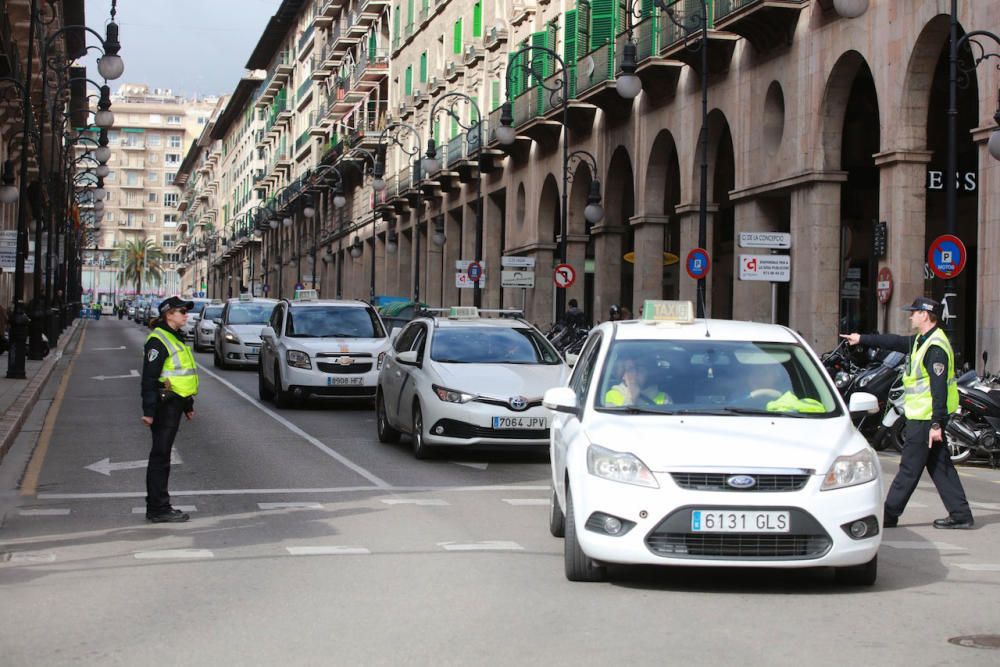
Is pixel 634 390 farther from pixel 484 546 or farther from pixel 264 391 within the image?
pixel 264 391

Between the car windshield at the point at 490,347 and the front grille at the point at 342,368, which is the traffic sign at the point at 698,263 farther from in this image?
the car windshield at the point at 490,347

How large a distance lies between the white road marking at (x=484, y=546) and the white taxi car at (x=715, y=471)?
3.68 ft

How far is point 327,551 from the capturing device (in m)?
10.1

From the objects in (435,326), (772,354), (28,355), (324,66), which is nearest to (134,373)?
(28,355)

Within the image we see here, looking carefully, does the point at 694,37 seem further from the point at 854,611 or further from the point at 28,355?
the point at 854,611

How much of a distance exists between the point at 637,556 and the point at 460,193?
51.0 meters

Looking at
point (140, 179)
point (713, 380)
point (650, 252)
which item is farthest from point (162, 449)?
point (140, 179)

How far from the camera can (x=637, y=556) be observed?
8.24 m

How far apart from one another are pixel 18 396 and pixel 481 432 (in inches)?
414

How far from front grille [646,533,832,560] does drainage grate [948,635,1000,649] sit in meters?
1.05

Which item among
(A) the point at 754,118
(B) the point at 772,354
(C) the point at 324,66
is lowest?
(B) the point at 772,354

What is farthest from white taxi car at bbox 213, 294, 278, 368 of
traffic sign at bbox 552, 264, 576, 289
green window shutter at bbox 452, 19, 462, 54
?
green window shutter at bbox 452, 19, 462, 54

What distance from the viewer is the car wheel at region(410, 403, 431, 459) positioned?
54.3ft

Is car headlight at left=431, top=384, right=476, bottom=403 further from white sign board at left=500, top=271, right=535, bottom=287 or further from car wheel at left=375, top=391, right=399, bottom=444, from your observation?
white sign board at left=500, top=271, right=535, bottom=287
